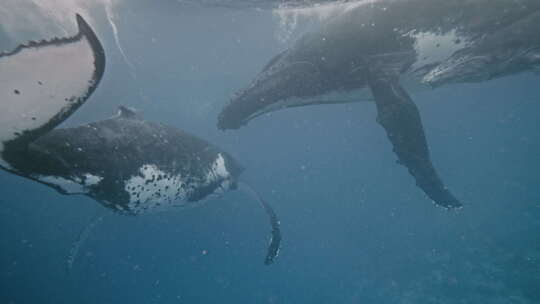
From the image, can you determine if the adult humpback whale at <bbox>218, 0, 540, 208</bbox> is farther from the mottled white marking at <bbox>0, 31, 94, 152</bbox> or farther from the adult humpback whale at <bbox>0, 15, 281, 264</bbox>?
the mottled white marking at <bbox>0, 31, 94, 152</bbox>

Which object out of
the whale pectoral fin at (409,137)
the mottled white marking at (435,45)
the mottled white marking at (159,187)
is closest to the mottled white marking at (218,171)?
the mottled white marking at (159,187)

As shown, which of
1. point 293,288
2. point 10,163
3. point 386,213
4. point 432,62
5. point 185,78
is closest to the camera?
point 10,163

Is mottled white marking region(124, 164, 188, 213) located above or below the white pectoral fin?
below

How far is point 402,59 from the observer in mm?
7559

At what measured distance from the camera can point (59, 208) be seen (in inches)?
1028

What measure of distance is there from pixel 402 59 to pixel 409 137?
2.13 meters

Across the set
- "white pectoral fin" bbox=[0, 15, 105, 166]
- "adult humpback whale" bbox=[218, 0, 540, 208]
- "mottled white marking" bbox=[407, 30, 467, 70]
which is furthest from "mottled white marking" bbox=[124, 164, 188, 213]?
"mottled white marking" bbox=[407, 30, 467, 70]

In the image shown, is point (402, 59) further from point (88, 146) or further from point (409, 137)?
point (88, 146)

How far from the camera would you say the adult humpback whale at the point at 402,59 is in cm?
666

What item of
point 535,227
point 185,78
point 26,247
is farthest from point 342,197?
point 26,247

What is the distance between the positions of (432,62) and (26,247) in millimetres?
29164

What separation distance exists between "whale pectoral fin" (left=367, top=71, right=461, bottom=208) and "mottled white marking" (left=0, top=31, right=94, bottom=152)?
208 inches

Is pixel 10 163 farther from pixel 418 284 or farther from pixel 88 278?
pixel 88 278

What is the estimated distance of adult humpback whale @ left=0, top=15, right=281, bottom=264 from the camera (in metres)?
2.80
